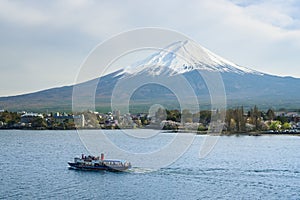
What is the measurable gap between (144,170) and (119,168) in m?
0.49

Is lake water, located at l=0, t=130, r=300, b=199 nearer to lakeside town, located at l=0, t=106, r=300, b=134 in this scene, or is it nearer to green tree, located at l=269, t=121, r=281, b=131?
lakeside town, located at l=0, t=106, r=300, b=134

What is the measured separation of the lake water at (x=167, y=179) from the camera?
664cm

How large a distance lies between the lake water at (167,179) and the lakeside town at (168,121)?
9.35m

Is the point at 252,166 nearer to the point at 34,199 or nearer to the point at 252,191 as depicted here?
the point at 252,191

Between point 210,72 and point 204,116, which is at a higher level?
point 210,72

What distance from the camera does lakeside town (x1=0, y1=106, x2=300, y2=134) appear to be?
20.2m

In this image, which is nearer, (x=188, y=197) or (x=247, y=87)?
(x=188, y=197)

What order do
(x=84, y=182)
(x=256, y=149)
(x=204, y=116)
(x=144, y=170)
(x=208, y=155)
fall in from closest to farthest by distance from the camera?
(x=84, y=182) < (x=144, y=170) < (x=208, y=155) < (x=256, y=149) < (x=204, y=116)

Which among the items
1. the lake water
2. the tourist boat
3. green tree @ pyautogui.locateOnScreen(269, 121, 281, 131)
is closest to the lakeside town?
green tree @ pyautogui.locateOnScreen(269, 121, 281, 131)

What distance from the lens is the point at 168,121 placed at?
74.0 ft

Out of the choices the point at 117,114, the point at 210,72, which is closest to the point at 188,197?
the point at 117,114

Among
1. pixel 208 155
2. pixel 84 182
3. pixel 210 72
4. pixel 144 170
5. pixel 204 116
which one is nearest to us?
pixel 84 182

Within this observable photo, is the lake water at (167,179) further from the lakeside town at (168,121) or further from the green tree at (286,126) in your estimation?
the green tree at (286,126)

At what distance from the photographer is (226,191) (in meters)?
6.75
